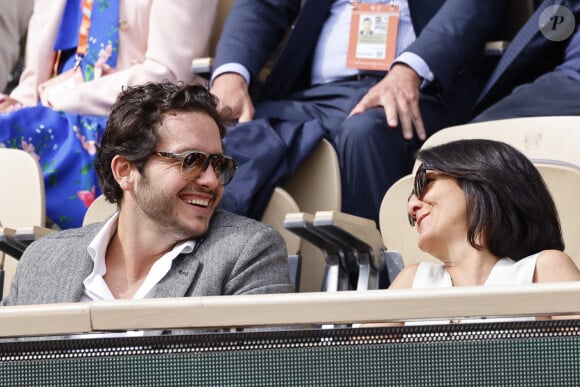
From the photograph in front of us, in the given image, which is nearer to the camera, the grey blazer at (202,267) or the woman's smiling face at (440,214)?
the woman's smiling face at (440,214)

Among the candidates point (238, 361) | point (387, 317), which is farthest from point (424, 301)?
point (238, 361)

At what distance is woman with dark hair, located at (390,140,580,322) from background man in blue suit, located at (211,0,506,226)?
2.58ft

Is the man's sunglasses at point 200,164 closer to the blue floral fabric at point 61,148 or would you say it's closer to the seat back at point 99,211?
the seat back at point 99,211

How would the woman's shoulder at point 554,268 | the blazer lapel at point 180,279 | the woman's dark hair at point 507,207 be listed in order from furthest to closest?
the blazer lapel at point 180,279 < the woman's dark hair at point 507,207 < the woman's shoulder at point 554,268

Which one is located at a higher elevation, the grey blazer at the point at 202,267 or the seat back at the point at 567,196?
the seat back at the point at 567,196

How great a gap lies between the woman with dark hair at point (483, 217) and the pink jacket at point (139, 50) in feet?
5.31

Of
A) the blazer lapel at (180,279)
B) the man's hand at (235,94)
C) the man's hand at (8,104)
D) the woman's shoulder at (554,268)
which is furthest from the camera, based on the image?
the man's hand at (8,104)

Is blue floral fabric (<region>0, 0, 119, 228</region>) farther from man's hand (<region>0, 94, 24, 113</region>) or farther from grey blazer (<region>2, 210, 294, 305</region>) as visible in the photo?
grey blazer (<region>2, 210, 294, 305</region>)

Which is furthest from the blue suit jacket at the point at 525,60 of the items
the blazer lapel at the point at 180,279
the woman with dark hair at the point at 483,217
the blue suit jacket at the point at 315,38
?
the blazer lapel at the point at 180,279

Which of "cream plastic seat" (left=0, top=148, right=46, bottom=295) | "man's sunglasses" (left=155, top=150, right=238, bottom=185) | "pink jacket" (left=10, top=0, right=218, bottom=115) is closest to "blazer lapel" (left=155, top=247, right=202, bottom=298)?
"man's sunglasses" (left=155, top=150, right=238, bottom=185)

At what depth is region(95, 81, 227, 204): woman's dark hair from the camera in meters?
2.28

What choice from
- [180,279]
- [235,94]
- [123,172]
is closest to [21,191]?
[123,172]

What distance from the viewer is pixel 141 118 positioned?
229 cm

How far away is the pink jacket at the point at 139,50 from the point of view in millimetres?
3311
